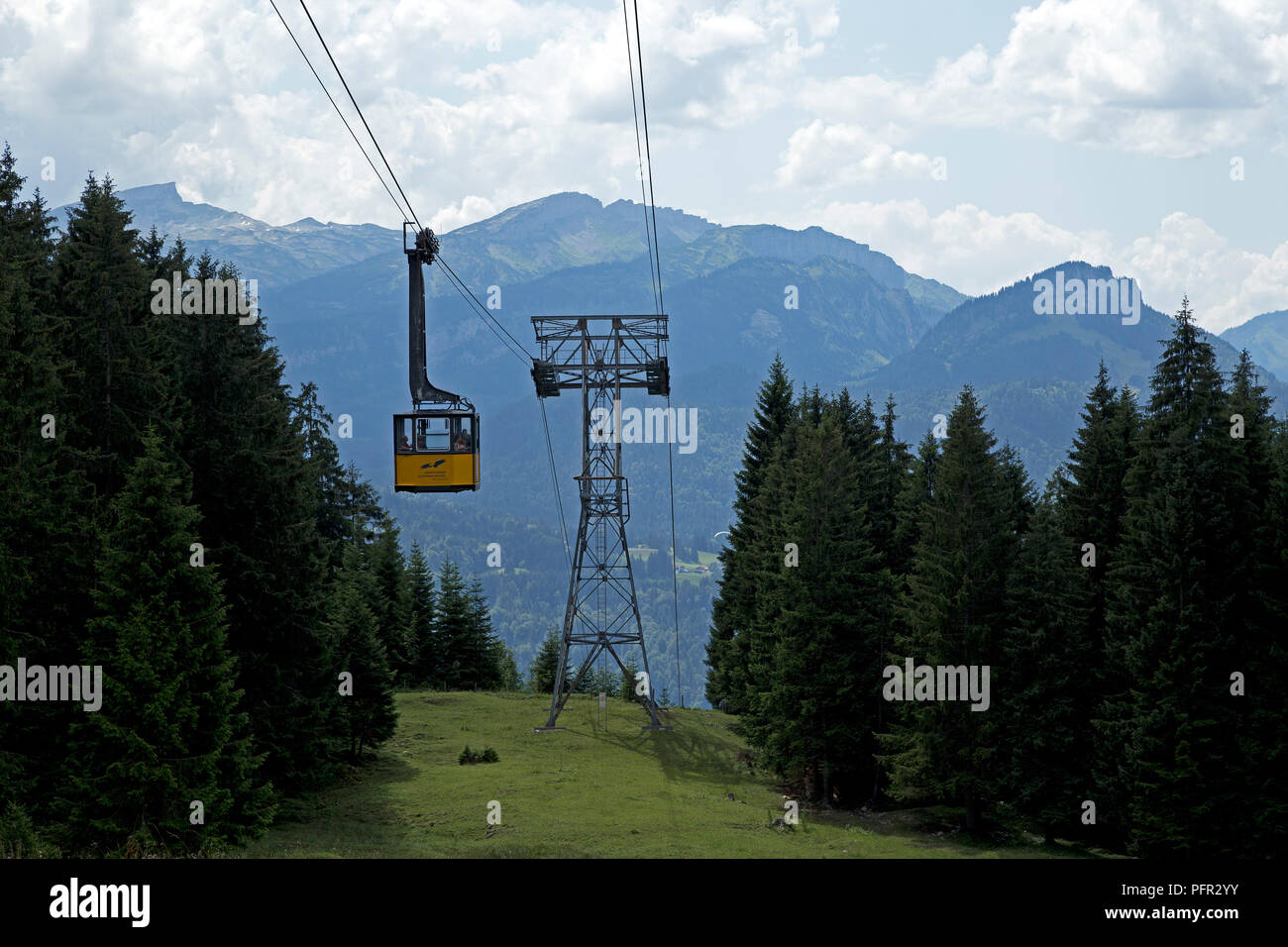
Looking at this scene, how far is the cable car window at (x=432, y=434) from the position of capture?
32969mm

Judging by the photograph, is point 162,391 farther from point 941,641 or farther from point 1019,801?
point 1019,801

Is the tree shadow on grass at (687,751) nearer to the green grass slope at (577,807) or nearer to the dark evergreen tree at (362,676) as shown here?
the green grass slope at (577,807)

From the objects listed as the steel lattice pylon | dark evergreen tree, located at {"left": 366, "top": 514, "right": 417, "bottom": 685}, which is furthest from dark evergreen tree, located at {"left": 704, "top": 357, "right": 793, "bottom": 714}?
dark evergreen tree, located at {"left": 366, "top": 514, "right": 417, "bottom": 685}

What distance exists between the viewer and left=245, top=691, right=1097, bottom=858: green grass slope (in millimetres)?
32719

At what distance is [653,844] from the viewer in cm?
3309

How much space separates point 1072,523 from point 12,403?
129 feet

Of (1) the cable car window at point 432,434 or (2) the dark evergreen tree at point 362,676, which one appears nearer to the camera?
(1) the cable car window at point 432,434

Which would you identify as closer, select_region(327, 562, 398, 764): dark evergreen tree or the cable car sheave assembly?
the cable car sheave assembly

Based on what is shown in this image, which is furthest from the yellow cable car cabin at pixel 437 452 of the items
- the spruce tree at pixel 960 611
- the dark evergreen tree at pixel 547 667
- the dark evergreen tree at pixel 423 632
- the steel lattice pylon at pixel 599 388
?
the dark evergreen tree at pixel 547 667

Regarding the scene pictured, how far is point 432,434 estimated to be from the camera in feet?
109

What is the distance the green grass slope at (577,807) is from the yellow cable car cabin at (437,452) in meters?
10.7

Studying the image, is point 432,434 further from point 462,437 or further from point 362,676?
point 362,676

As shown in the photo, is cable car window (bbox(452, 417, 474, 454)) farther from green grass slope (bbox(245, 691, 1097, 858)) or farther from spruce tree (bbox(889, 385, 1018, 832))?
spruce tree (bbox(889, 385, 1018, 832))

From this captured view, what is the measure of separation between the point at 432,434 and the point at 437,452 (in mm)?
592
